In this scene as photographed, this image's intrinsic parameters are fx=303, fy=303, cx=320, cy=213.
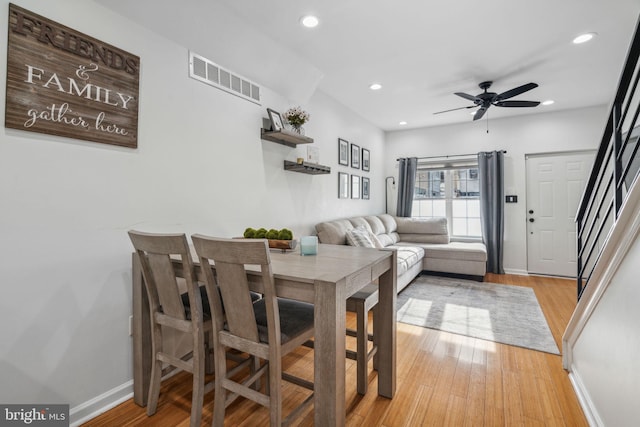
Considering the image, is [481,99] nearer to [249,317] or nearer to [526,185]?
[526,185]

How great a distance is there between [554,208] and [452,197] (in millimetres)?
1520

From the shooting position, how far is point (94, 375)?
5.57ft

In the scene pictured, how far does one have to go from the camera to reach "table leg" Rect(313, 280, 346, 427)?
1199 millimetres

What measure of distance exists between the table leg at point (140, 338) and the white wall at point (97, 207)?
0.28 ft

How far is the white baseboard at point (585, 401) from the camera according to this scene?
1531 mm

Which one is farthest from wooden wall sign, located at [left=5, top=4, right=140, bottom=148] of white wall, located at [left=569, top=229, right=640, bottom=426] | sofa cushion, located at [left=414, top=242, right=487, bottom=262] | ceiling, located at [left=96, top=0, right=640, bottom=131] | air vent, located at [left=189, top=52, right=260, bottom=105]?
sofa cushion, located at [left=414, top=242, right=487, bottom=262]

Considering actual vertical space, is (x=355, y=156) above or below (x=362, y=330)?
above

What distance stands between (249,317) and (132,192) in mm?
1143

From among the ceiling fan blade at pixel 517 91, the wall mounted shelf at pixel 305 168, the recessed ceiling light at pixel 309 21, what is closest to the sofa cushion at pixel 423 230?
the ceiling fan blade at pixel 517 91

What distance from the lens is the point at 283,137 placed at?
290 cm

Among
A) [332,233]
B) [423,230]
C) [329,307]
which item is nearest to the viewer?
[329,307]

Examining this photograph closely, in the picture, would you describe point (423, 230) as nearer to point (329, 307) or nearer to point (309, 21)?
point (309, 21)

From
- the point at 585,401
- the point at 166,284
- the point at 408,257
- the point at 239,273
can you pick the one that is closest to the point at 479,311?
the point at 408,257

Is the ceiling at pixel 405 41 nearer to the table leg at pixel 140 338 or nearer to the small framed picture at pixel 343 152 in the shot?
the small framed picture at pixel 343 152
